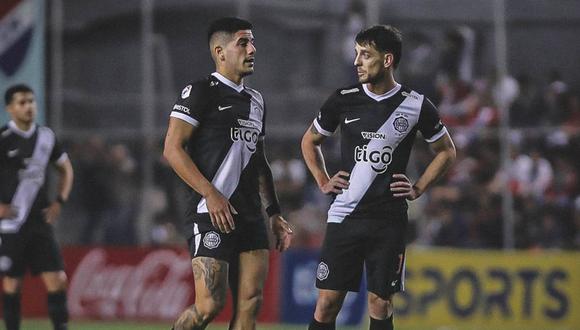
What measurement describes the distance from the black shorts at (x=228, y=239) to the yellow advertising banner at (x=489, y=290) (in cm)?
797

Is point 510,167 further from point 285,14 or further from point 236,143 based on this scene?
point 236,143

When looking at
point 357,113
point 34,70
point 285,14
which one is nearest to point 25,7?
point 34,70

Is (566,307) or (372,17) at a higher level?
(372,17)

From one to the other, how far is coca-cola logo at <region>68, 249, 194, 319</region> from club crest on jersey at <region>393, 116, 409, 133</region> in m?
8.29

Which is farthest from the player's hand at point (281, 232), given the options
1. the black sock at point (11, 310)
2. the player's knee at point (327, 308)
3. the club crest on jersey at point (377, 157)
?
the black sock at point (11, 310)

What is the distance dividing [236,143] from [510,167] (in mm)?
10315

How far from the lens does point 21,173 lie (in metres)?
11.9

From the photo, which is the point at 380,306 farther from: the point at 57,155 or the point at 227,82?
the point at 57,155

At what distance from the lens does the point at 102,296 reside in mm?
17094

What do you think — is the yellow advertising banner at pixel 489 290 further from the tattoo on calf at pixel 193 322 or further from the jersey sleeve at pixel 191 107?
the jersey sleeve at pixel 191 107

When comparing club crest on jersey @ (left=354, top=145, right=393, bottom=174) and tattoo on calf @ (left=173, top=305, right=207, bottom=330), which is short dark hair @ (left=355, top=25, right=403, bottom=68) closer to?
club crest on jersey @ (left=354, top=145, right=393, bottom=174)

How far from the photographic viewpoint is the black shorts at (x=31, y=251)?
11781mm

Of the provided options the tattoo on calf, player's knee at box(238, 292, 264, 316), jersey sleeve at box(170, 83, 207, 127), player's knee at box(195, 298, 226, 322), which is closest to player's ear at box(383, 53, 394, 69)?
jersey sleeve at box(170, 83, 207, 127)

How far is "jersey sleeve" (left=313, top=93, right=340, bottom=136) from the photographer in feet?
30.0
